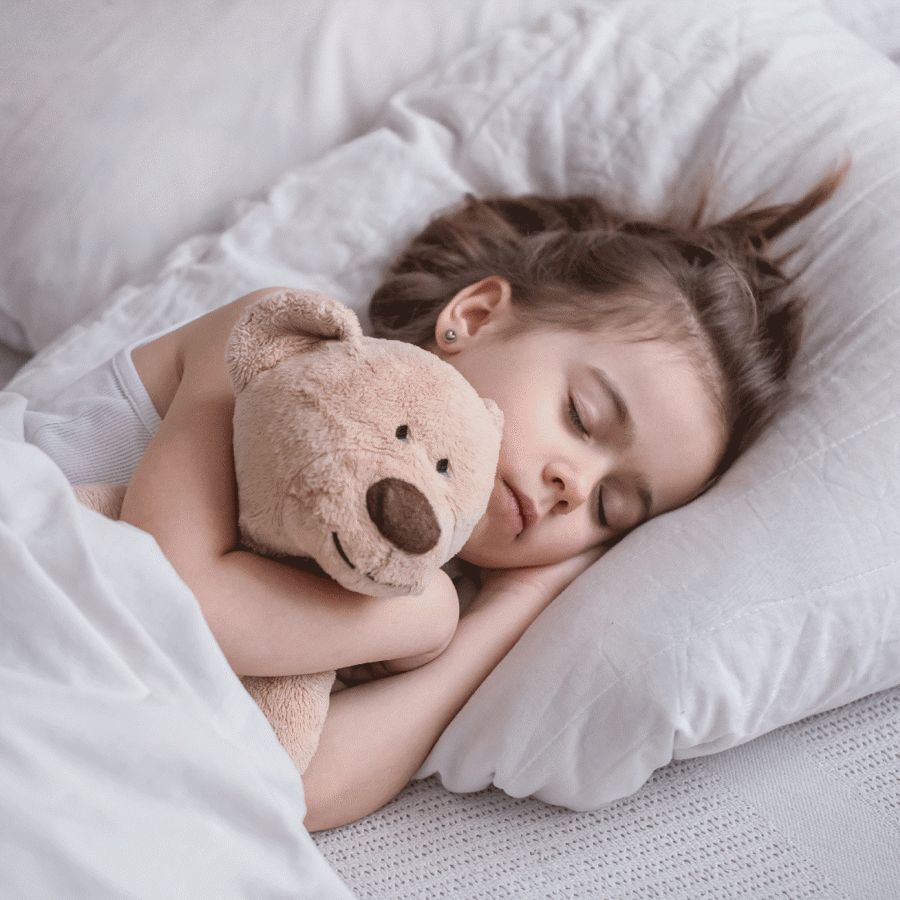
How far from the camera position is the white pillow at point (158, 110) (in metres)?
1.10

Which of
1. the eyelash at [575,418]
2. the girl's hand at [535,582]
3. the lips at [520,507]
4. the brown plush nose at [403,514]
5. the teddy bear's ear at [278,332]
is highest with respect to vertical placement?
the teddy bear's ear at [278,332]

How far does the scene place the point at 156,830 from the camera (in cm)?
51

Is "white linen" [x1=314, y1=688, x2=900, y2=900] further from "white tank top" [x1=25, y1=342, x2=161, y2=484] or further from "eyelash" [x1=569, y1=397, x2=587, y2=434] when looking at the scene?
"white tank top" [x1=25, y1=342, x2=161, y2=484]

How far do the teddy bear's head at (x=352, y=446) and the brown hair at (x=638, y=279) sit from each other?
0.32 metres

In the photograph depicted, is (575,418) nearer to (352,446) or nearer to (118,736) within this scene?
(352,446)

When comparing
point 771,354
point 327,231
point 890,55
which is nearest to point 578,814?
point 771,354

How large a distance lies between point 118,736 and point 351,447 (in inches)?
8.9

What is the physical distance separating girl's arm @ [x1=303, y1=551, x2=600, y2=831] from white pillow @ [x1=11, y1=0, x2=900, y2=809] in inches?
1.1

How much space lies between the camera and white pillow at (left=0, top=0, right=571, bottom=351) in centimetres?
110

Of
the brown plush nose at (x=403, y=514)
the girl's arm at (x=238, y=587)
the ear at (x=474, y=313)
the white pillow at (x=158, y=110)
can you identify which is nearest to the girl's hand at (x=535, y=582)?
the girl's arm at (x=238, y=587)

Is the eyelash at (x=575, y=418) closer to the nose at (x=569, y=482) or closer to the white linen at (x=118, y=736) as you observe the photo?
the nose at (x=569, y=482)

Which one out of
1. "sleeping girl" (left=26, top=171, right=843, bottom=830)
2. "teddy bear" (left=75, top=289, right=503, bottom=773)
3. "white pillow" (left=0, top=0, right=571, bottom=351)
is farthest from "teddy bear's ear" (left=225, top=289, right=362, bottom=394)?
"white pillow" (left=0, top=0, right=571, bottom=351)

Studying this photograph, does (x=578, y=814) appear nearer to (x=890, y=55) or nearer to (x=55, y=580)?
(x=55, y=580)

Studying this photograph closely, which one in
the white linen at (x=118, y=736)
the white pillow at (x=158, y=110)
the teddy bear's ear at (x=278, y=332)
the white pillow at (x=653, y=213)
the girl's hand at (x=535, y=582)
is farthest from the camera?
the white pillow at (x=158, y=110)
